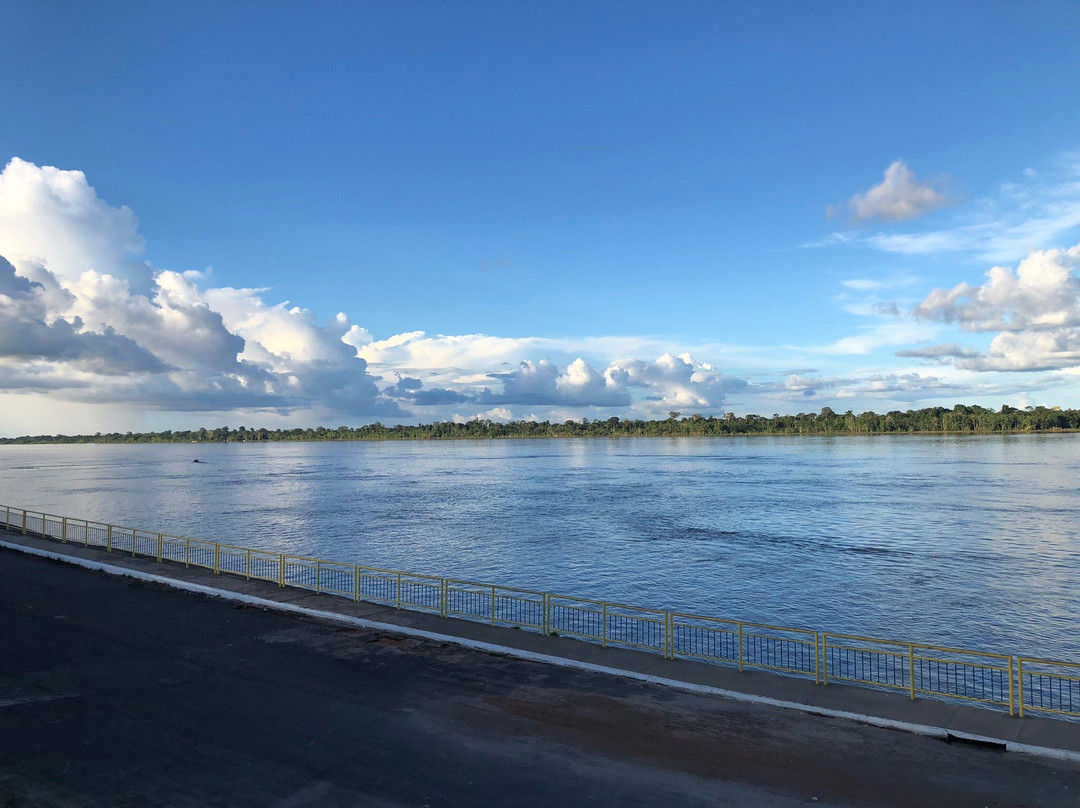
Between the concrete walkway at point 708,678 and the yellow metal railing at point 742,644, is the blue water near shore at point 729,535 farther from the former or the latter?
the concrete walkway at point 708,678

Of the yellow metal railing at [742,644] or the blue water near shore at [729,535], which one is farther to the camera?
the blue water near shore at [729,535]

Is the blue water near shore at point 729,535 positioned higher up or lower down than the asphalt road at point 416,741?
lower down

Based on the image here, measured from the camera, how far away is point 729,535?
2365 inches

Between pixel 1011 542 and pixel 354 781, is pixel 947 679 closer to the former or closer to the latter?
pixel 354 781

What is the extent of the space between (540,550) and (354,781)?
40.7m

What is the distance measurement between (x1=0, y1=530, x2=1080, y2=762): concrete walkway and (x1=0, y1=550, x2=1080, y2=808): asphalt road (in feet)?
1.55

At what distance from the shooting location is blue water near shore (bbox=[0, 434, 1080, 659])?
36.5 metres

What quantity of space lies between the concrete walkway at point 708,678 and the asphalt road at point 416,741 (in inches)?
18.6

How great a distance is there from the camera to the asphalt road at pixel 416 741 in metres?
11.6

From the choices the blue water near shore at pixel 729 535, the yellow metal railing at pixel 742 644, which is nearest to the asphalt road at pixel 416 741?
the yellow metal railing at pixel 742 644

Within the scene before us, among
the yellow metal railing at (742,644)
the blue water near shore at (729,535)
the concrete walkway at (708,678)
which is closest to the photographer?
the concrete walkway at (708,678)

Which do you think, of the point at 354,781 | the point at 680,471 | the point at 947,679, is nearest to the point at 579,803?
the point at 354,781

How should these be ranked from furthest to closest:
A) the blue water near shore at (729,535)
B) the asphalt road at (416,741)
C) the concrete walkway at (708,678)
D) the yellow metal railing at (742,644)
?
the blue water near shore at (729,535) → the yellow metal railing at (742,644) → the concrete walkway at (708,678) → the asphalt road at (416,741)

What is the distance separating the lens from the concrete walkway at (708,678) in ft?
44.7
